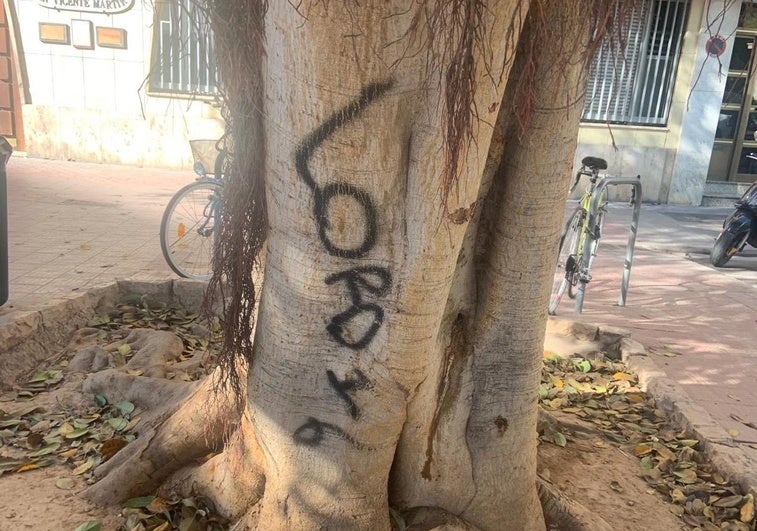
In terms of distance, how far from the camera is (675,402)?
3.80 m

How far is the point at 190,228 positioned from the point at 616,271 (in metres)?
4.59

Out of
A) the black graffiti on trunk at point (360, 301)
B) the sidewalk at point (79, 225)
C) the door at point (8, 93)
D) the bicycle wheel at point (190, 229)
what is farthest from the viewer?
the door at point (8, 93)

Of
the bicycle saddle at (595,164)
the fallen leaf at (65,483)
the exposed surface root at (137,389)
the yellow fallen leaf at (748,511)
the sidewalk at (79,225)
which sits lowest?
the yellow fallen leaf at (748,511)

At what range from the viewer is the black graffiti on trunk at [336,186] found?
1695 mm

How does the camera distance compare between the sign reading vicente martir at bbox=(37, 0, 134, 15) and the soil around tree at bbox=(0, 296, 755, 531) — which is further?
the sign reading vicente martir at bbox=(37, 0, 134, 15)

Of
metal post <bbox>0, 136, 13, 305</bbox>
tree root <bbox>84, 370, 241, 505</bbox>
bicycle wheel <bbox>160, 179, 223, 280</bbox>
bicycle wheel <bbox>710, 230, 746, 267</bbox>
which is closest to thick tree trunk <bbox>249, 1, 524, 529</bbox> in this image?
tree root <bbox>84, 370, 241, 505</bbox>

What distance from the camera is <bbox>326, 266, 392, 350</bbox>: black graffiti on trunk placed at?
1848mm

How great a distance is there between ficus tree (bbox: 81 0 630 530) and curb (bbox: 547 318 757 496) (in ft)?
4.07

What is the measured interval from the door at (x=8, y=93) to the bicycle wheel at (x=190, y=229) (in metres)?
6.84

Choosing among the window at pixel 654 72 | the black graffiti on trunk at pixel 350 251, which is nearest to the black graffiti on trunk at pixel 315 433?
the black graffiti on trunk at pixel 350 251

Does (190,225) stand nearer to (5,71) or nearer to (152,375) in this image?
(152,375)

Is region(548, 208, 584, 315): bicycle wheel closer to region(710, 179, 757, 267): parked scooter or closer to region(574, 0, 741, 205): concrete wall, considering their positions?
region(710, 179, 757, 267): parked scooter

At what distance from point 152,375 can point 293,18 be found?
2592mm

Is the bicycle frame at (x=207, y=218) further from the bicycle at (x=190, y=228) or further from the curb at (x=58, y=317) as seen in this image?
the curb at (x=58, y=317)
